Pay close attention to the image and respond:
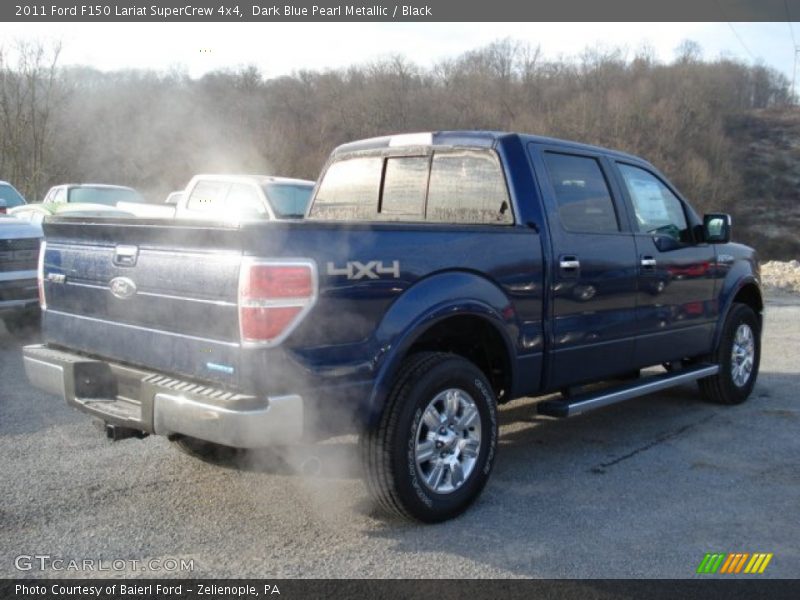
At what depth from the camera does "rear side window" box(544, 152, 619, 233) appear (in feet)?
16.4

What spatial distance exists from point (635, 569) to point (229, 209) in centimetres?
924

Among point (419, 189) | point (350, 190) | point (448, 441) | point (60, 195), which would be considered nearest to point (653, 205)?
point (419, 189)

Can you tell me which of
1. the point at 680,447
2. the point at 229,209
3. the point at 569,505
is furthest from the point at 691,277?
the point at 229,209

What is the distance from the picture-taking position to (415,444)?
388 cm

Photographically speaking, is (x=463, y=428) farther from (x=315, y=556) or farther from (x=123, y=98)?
(x=123, y=98)

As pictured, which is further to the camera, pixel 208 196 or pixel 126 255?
pixel 208 196

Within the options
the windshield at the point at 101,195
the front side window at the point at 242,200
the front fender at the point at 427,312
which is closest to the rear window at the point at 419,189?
the front fender at the point at 427,312

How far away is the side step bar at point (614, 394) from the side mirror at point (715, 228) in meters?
1.00

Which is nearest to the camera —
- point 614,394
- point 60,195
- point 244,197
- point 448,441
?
point 448,441

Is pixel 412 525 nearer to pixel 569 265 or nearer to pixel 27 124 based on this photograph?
pixel 569 265

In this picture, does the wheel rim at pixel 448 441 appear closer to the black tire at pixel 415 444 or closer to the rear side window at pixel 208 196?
the black tire at pixel 415 444

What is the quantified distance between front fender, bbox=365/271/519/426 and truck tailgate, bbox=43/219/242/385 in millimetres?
724

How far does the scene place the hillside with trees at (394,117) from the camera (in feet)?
98.0

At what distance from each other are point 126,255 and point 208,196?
827cm
